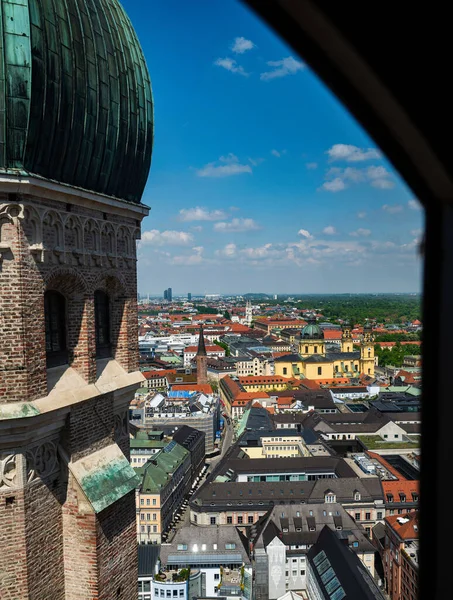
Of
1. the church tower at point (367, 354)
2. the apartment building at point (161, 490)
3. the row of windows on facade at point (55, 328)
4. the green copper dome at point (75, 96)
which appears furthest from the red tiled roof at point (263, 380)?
the row of windows on facade at point (55, 328)

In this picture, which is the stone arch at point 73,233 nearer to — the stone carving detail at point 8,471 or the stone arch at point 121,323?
the stone arch at point 121,323

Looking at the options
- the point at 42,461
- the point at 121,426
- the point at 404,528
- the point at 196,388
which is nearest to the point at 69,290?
the point at 42,461

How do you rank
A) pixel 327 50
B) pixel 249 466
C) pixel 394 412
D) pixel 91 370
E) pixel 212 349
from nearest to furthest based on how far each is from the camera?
pixel 327 50 → pixel 91 370 → pixel 249 466 → pixel 394 412 → pixel 212 349

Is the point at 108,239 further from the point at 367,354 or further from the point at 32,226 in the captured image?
the point at 367,354

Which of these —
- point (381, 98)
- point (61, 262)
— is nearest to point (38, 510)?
point (61, 262)

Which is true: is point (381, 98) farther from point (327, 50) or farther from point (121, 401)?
point (121, 401)

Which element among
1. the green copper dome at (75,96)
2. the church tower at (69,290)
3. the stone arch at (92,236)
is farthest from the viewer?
the stone arch at (92,236)
